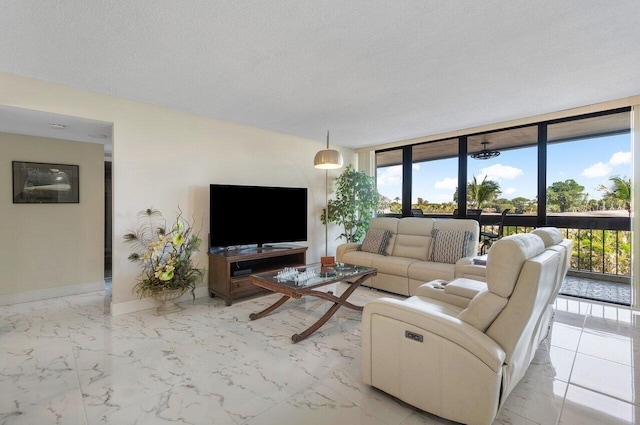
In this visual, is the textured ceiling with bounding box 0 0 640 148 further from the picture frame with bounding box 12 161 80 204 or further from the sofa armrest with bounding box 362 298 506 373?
the sofa armrest with bounding box 362 298 506 373

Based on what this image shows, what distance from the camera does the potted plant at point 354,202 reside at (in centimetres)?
516

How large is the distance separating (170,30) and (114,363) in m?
2.49

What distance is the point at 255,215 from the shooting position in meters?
4.07

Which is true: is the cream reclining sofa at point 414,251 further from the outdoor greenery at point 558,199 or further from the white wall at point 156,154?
the white wall at point 156,154

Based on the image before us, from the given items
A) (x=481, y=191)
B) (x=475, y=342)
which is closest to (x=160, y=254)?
(x=475, y=342)

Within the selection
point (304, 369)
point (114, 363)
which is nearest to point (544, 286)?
point (304, 369)

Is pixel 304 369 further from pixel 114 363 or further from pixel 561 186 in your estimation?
pixel 561 186

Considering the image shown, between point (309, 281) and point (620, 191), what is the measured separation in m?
4.02

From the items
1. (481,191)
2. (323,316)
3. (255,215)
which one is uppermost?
(481,191)

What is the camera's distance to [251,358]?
7.61ft

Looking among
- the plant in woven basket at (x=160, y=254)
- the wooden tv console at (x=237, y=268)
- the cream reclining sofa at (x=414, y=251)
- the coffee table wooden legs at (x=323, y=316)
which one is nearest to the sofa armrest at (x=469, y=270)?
the cream reclining sofa at (x=414, y=251)

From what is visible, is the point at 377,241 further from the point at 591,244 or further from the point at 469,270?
the point at 591,244

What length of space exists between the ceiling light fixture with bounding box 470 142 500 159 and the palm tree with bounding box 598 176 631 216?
51.7 inches

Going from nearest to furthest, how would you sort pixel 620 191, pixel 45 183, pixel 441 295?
pixel 441 295 < pixel 620 191 < pixel 45 183
